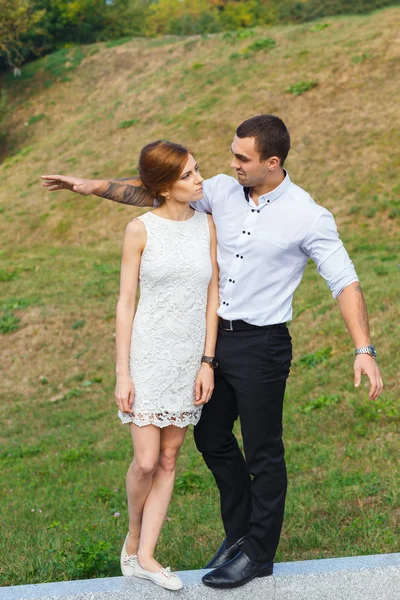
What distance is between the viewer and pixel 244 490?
4121 mm

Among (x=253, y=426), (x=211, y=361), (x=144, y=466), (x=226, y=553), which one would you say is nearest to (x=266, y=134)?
(x=211, y=361)

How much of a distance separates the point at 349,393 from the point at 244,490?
15.5 ft

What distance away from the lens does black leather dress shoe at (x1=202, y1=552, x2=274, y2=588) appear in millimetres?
3848

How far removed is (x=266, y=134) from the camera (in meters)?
3.74

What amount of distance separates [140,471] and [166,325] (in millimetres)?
747

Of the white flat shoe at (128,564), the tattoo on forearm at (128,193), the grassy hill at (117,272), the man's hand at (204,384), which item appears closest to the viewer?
the man's hand at (204,384)

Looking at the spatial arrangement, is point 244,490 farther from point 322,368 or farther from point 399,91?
point 399,91

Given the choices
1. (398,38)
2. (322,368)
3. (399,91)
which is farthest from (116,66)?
A: (322,368)

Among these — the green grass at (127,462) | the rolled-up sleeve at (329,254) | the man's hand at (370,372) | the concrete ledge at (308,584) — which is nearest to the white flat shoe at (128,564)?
the concrete ledge at (308,584)

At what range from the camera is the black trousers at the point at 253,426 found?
3.88m

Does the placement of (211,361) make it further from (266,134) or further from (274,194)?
(266,134)

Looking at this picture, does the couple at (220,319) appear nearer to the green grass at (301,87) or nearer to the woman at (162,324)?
the woman at (162,324)

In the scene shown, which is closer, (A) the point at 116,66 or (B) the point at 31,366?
(B) the point at 31,366

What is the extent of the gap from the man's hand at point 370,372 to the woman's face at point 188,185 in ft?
3.72
